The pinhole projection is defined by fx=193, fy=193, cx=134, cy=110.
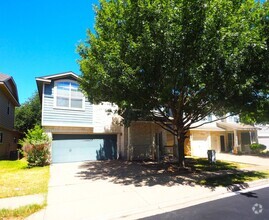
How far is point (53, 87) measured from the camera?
14453 millimetres

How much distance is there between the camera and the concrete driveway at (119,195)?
18.0ft

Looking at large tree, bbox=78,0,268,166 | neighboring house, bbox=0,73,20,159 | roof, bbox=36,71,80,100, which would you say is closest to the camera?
large tree, bbox=78,0,268,166

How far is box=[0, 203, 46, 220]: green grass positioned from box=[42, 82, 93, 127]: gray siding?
903cm

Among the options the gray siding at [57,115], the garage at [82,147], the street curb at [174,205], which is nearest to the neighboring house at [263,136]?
the garage at [82,147]

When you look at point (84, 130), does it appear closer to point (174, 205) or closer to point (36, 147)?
point (36, 147)

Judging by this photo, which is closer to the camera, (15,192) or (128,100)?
(15,192)

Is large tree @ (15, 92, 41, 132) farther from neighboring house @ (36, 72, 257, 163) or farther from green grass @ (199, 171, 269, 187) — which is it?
green grass @ (199, 171, 269, 187)

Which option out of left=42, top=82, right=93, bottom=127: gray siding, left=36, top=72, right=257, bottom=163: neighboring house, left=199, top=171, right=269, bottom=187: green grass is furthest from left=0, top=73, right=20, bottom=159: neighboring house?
left=199, top=171, right=269, bottom=187: green grass

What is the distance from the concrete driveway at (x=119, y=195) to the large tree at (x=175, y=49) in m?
3.66

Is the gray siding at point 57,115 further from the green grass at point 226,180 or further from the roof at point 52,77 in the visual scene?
the green grass at point 226,180

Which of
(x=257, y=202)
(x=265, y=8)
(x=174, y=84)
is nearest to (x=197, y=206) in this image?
(x=257, y=202)

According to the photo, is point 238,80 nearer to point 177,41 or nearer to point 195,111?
point 177,41

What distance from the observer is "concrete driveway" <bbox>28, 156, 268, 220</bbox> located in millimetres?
5477

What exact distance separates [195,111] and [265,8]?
5853 mm
